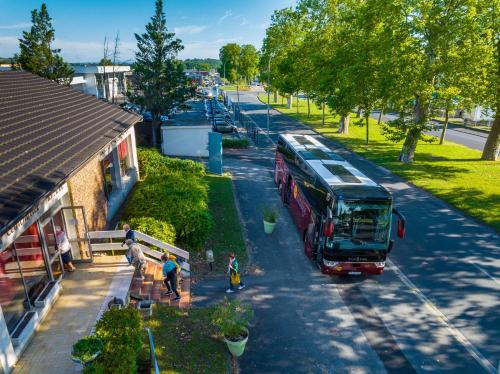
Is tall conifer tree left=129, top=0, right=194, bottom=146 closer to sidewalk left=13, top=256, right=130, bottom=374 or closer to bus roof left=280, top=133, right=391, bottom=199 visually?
bus roof left=280, top=133, right=391, bottom=199

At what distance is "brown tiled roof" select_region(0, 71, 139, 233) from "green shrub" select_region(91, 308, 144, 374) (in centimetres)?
280

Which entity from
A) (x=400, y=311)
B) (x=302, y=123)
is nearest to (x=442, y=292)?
(x=400, y=311)

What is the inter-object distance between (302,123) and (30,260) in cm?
4261

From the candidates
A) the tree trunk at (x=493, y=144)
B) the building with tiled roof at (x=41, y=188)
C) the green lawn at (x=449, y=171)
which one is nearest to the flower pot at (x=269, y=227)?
the building with tiled roof at (x=41, y=188)

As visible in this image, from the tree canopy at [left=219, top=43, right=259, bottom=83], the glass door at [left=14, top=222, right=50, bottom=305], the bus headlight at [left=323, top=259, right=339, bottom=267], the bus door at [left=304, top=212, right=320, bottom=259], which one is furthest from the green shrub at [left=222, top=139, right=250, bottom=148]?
the tree canopy at [left=219, top=43, right=259, bottom=83]

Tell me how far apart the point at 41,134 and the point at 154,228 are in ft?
15.4

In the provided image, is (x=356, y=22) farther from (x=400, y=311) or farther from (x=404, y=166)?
(x=400, y=311)

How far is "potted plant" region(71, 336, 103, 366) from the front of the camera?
6404mm

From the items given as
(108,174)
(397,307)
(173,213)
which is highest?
(108,174)

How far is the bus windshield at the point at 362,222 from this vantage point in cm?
1109

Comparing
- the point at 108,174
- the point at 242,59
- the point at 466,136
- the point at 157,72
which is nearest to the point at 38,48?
the point at 157,72

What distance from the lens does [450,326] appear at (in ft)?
33.3

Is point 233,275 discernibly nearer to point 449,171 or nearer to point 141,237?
point 141,237

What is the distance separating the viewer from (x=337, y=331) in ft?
32.3
